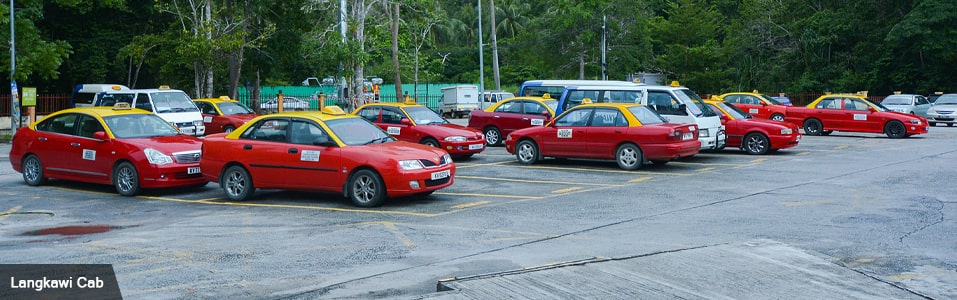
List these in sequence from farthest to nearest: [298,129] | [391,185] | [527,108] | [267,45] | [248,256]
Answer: [267,45] < [527,108] < [298,129] < [391,185] < [248,256]

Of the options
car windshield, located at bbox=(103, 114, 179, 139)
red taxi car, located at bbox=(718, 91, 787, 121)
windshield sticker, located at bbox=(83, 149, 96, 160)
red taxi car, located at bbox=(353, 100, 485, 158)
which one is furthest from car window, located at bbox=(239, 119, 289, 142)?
red taxi car, located at bbox=(718, 91, 787, 121)

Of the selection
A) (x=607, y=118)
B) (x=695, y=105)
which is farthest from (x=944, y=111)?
(x=607, y=118)

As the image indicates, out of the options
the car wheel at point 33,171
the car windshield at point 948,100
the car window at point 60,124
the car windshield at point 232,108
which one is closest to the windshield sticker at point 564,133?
the car window at point 60,124

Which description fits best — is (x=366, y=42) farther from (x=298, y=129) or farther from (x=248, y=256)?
(x=248, y=256)

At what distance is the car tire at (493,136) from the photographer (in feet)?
79.5

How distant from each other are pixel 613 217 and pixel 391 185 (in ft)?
10.1

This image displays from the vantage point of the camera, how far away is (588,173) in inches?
687

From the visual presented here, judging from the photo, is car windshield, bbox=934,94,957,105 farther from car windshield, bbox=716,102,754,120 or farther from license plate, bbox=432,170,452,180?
license plate, bbox=432,170,452,180

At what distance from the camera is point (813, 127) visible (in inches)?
1130

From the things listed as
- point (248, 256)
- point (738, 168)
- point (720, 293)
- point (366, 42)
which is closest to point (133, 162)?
point (248, 256)

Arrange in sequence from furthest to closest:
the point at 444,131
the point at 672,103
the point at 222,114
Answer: the point at 222,114, the point at 672,103, the point at 444,131

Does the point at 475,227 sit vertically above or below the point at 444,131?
below

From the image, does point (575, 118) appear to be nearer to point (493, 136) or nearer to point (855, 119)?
point (493, 136)

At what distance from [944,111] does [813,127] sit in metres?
10.3
